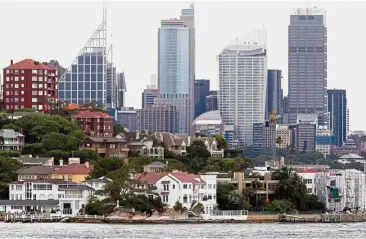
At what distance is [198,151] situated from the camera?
463ft

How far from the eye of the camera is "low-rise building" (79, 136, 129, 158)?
138 meters

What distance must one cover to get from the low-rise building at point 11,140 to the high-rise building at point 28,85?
14.9 m

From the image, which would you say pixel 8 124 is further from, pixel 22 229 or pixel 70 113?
pixel 22 229

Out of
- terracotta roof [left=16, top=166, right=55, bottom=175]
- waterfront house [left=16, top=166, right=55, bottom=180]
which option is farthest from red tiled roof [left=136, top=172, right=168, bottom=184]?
terracotta roof [left=16, top=166, right=55, bottom=175]

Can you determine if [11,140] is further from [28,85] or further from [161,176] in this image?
[161,176]

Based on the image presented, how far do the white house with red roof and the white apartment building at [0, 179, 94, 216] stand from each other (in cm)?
408

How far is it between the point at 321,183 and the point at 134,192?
22.7 meters

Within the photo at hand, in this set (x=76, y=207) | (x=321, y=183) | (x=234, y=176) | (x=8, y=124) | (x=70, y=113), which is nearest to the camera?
(x=76, y=207)

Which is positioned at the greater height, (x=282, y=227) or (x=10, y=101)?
(x=10, y=101)

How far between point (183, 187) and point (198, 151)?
26718 mm

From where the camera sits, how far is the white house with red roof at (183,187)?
374 ft

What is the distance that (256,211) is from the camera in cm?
11800

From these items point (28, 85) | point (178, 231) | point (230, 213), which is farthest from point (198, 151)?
point (178, 231)

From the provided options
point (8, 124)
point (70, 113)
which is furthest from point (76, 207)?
point (70, 113)
